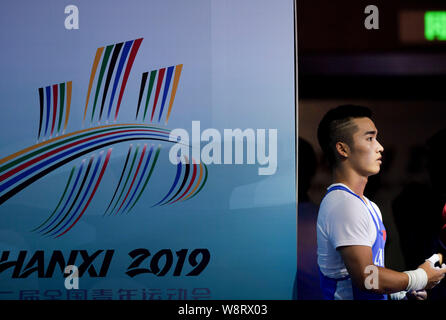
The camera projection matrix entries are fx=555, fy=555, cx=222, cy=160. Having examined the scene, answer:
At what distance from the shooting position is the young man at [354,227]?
9.33 ft

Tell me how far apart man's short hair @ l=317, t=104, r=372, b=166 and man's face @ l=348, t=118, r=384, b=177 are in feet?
0.09

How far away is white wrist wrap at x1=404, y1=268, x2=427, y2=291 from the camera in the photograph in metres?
2.87

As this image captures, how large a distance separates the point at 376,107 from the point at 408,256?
31.4 inches

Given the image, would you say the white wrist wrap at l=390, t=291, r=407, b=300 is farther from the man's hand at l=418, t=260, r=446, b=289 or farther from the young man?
the man's hand at l=418, t=260, r=446, b=289

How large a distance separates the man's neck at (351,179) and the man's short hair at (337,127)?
0.06 m

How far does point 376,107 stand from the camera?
2.89 metres

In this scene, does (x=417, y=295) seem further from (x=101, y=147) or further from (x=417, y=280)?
(x=101, y=147)

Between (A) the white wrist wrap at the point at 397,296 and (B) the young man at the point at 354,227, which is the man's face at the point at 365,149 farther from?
(A) the white wrist wrap at the point at 397,296

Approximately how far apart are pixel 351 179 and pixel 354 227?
0.25m

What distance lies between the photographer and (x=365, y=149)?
292 cm

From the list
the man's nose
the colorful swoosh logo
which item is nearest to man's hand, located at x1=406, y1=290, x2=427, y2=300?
the man's nose
